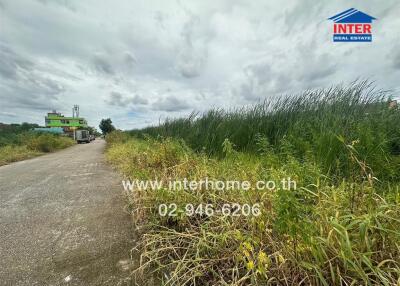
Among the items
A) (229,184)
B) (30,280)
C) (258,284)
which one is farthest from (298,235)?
(30,280)

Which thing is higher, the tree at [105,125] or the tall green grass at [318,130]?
the tree at [105,125]

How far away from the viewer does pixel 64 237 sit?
1.82 meters

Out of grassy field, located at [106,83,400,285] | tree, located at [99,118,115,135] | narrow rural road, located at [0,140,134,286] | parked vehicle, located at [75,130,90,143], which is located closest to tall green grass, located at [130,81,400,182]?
grassy field, located at [106,83,400,285]

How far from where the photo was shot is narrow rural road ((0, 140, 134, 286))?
1.35 m

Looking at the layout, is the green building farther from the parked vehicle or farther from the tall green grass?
the tall green grass

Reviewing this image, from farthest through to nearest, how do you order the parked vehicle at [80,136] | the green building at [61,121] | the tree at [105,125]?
the tree at [105,125], the green building at [61,121], the parked vehicle at [80,136]

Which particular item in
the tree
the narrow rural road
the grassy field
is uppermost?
the tree

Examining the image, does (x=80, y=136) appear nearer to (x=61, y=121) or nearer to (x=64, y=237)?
(x=61, y=121)

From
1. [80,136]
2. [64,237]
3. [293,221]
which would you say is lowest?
[64,237]

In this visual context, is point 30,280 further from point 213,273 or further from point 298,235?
point 298,235

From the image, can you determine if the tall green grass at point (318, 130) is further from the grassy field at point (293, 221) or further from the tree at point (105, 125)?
the tree at point (105, 125)

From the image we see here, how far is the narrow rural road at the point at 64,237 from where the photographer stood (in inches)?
53.3

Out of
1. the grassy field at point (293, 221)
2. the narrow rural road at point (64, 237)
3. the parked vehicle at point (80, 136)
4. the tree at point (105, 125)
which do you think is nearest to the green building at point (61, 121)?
the tree at point (105, 125)

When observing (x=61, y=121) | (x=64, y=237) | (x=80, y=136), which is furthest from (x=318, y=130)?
(x=61, y=121)
